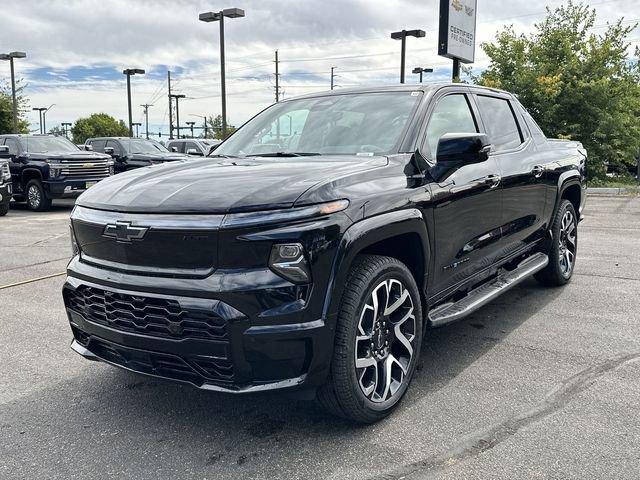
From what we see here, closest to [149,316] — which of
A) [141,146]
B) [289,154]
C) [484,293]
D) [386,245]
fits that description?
[386,245]

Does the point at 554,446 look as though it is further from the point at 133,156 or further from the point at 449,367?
the point at 133,156

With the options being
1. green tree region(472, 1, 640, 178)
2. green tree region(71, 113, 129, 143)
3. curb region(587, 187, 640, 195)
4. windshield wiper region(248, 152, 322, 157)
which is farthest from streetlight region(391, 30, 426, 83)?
green tree region(71, 113, 129, 143)

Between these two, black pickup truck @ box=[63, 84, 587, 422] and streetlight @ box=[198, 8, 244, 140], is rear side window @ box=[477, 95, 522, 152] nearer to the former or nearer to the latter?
black pickup truck @ box=[63, 84, 587, 422]

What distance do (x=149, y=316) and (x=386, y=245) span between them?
128 centimetres

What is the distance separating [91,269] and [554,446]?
95.5 inches

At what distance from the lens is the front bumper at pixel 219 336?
2.53 m

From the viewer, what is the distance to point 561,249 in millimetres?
5695

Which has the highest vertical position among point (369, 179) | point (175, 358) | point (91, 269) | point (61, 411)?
point (369, 179)

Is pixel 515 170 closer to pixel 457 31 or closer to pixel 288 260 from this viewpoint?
pixel 288 260

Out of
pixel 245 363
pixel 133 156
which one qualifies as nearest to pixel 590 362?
pixel 245 363

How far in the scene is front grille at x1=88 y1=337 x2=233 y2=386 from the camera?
2.62m

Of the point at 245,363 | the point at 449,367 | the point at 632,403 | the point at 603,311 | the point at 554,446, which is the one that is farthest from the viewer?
the point at 603,311

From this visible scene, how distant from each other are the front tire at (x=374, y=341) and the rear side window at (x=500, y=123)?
6.11 feet

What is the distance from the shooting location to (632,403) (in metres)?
3.21
